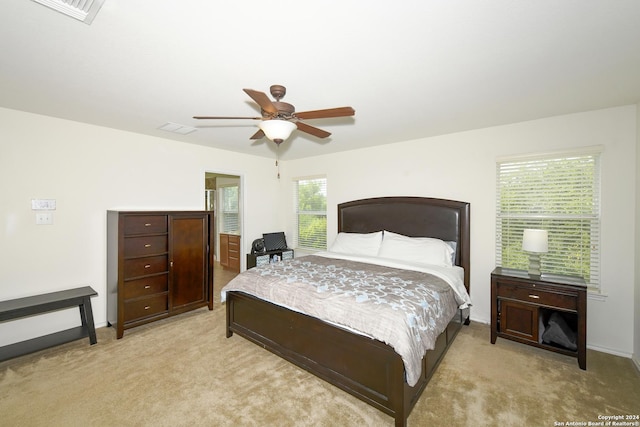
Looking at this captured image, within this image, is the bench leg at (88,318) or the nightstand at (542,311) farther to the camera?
the bench leg at (88,318)

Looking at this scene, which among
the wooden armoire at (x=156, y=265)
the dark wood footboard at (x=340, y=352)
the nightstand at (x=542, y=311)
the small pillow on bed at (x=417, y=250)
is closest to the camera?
the dark wood footboard at (x=340, y=352)

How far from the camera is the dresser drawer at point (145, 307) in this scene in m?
3.12

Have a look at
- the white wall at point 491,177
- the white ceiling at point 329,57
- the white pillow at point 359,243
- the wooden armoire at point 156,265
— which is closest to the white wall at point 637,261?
the white wall at point 491,177

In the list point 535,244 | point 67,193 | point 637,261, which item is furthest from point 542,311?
point 67,193

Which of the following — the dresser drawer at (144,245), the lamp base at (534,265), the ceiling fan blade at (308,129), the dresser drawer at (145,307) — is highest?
the ceiling fan blade at (308,129)

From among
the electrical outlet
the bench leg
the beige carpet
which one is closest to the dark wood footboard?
the beige carpet

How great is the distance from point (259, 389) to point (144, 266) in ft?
6.89

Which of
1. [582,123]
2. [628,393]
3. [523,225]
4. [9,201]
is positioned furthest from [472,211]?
[9,201]

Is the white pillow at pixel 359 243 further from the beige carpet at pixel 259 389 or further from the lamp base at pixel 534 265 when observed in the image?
the lamp base at pixel 534 265

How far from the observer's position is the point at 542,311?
2686 mm

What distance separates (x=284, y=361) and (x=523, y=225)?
9.95 ft

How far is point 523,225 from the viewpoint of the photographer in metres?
3.15

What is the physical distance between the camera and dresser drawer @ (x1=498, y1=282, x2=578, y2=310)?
8.14 ft

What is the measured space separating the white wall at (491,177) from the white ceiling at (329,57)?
0.27 meters
